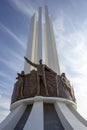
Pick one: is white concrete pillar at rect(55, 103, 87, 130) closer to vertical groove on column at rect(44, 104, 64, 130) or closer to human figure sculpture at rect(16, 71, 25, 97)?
vertical groove on column at rect(44, 104, 64, 130)

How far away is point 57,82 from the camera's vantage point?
401 inches

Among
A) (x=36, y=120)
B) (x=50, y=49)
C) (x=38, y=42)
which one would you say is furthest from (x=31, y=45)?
(x=36, y=120)

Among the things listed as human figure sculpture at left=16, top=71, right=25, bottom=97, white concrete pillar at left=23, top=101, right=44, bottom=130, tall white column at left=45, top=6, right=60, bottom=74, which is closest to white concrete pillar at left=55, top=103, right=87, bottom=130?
white concrete pillar at left=23, top=101, right=44, bottom=130

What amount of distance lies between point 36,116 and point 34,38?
30.5 ft

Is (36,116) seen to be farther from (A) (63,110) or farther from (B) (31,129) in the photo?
(A) (63,110)

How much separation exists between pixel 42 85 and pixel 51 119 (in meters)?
2.15

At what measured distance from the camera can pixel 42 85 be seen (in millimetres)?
9953

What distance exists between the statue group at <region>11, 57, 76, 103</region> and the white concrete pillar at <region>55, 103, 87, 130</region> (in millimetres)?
844

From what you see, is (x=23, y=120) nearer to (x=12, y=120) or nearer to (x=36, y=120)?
(x=12, y=120)

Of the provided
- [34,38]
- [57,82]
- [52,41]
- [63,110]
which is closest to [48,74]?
[57,82]

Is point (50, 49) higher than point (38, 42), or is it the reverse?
point (38, 42)

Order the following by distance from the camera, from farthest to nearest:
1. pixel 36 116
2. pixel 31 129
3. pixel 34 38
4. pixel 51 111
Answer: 1. pixel 34 38
2. pixel 51 111
3. pixel 36 116
4. pixel 31 129

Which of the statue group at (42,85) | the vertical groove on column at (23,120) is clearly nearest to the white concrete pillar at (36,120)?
the statue group at (42,85)

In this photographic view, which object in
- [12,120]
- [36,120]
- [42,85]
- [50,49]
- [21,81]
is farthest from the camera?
[50,49]
